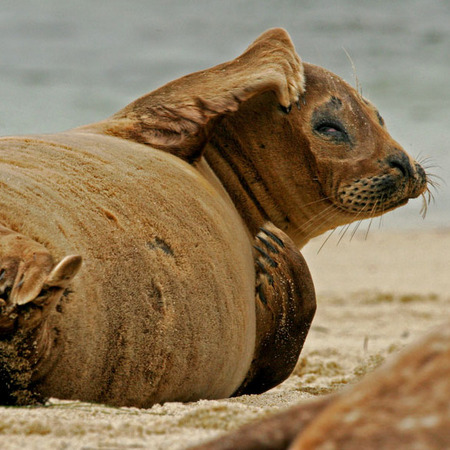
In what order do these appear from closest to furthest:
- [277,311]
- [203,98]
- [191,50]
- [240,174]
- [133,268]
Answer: [133,268] → [277,311] → [203,98] → [240,174] → [191,50]

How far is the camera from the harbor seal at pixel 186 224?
2676mm

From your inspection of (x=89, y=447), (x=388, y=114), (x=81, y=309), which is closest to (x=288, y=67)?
(x=81, y=309)

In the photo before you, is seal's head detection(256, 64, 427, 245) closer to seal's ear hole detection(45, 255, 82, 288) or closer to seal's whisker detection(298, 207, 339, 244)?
seal's whisker detection(298, 207, 339, 244)

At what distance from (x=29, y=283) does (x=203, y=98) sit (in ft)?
5.88

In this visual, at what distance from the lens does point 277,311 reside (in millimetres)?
3785

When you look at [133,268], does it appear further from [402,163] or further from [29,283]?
[402,163]

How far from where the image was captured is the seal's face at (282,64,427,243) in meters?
4.24

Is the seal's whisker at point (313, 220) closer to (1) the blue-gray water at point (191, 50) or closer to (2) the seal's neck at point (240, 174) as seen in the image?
(2) the seal's neck at point (240, 174)

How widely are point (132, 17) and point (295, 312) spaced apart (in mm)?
23791

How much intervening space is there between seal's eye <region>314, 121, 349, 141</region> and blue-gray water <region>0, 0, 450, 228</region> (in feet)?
38.1

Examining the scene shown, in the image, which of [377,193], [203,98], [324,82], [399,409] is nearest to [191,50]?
[324,82]

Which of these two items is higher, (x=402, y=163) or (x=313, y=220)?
(x=402, y=163)

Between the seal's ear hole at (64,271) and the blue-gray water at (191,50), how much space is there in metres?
13.7

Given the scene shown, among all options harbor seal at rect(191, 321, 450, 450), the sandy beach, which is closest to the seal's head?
the sandy beach
